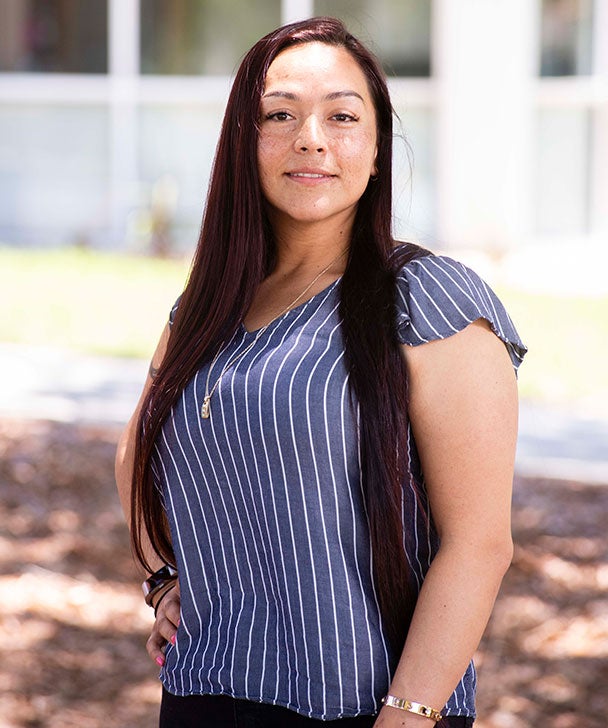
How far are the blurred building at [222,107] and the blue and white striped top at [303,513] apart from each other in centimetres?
1204

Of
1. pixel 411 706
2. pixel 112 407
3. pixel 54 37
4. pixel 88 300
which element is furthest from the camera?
pixel 54 37

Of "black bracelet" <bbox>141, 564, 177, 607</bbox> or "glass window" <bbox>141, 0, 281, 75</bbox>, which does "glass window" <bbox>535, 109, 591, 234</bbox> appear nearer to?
"glass window" <bbox>141, 0, 281, 75</bbox>

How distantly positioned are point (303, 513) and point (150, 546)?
0.59 m

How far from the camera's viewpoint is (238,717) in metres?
2.11

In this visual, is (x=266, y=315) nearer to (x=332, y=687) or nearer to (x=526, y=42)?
(x=332, y=687)

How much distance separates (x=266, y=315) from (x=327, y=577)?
0.50m

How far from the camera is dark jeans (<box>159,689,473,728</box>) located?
206 centimetres

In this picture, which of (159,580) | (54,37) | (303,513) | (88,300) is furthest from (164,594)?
(54,37)

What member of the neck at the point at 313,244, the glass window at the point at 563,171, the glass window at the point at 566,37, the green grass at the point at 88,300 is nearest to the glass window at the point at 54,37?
the green grass at the point at 88,300

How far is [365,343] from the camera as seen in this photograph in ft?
6.71

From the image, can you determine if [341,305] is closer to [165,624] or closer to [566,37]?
[165,624]

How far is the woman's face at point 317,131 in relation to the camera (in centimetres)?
223

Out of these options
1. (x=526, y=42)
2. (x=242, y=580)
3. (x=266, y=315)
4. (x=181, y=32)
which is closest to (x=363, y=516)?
(x=242, y=580)

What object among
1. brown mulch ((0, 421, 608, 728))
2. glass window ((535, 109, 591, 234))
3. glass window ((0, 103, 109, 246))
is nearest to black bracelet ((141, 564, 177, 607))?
brown mulch ((0, 421, 608, 728))
